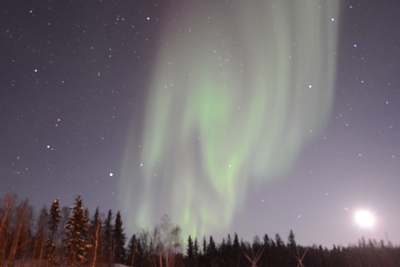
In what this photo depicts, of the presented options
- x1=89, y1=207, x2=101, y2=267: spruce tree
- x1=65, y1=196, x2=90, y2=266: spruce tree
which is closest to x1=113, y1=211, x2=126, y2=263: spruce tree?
x1=89, y1=207, x2=101, y2=267: spruce tree

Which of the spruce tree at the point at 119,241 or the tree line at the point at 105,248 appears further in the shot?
the spruce tree at the point at 119,241

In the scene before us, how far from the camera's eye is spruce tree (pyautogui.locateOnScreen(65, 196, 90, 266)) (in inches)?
1578

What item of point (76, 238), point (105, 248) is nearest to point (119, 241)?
point (105, 248)

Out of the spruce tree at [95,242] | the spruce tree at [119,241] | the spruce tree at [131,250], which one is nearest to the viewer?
the spruce tree at [95,242]

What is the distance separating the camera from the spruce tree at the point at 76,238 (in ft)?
132

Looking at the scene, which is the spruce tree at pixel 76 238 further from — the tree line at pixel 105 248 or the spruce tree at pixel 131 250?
the spruce tree at pixel 131 250

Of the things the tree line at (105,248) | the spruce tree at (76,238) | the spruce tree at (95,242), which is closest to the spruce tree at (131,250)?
the tree line at (105,248)

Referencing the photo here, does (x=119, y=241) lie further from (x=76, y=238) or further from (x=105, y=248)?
(x=76, y=238)

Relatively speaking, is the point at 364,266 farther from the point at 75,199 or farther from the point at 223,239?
the point at 75,199

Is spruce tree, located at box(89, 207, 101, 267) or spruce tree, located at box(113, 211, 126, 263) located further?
spruce tree, located at box(113, 211, 126, 263)

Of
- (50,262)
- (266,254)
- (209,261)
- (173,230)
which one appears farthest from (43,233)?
(266,254)

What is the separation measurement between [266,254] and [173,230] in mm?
55863

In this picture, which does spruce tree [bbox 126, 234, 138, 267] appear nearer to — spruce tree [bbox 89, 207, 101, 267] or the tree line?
the tree line

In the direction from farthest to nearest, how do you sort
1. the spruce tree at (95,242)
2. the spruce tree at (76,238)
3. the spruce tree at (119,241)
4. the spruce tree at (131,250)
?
the spruce tree at (131,250), the spruce tree at (119,241), the spruce tree at (76,238), the spruce tree at (95,242)
